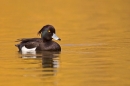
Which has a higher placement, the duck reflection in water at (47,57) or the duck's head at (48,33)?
the duck's head at (48,33)

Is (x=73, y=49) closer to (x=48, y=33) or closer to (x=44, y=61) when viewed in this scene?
(x=48, y=33)

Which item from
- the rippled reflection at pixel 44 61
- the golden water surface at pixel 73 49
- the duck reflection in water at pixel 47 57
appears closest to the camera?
the golden water surface at pixel 73 49

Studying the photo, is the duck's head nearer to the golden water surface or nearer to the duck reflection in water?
the golden water surface

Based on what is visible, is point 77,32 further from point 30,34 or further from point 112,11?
point 112,11

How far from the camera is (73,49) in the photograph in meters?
22.1

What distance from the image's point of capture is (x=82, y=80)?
16.2 meters

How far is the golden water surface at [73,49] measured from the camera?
16.5m

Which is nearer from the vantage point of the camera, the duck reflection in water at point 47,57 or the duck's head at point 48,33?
the duck reflection in water at point 47,57

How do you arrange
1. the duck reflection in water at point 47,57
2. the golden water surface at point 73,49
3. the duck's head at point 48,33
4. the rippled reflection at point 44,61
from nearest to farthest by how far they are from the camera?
the golden water surface at point 73,49 → the rippled reflection at point 44,61 → the duck reflection in water at point 47,57 → the duck's head at point 48,33

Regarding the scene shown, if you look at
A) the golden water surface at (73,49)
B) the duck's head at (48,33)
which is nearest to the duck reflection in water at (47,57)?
the golden water surface at (73,49)

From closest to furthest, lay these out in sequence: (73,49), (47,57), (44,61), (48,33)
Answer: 1. (44,61)
2. (47,57)
3. (73,49)
4. (48,33)

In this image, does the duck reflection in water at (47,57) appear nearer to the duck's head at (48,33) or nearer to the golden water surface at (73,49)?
the golden water surface at (73,49)

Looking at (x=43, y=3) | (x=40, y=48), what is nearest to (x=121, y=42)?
(x=40, y=48)

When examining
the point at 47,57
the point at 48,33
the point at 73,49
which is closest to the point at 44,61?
the point at 47,57
